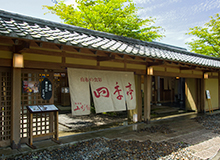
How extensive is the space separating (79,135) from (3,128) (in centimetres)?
260

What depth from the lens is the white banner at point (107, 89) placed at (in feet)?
21.7

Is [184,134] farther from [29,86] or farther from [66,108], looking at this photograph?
[66,108]

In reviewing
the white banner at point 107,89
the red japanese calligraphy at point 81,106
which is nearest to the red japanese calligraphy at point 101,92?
the white banner at point 107,89

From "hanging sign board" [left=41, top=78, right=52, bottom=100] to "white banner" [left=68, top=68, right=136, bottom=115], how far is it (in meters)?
0.73

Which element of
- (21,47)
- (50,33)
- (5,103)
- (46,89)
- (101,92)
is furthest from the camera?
(101,92)

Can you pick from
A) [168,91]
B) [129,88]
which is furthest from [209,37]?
[129,88]

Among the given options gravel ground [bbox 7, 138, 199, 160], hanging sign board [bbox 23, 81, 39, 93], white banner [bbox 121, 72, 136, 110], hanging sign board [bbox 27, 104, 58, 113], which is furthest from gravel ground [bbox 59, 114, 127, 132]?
hanging sign board [bbox 23, 81, 39, 93]

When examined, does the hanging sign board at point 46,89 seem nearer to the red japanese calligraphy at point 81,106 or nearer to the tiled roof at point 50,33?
the red japanese calligraphy at point 81,106

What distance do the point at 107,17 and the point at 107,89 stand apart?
759 centimetres

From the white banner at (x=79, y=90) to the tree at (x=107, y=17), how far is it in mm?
6620

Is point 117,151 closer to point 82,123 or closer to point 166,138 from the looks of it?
point 166,138

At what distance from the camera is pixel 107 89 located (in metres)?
7.34

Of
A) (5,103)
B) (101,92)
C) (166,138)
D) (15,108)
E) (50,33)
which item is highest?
(50,33)

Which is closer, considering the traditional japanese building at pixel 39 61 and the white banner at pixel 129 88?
the traditional japanese building at pixel 39 61
